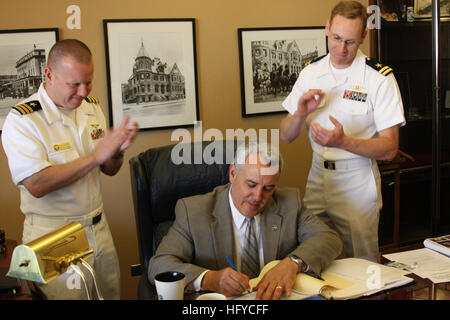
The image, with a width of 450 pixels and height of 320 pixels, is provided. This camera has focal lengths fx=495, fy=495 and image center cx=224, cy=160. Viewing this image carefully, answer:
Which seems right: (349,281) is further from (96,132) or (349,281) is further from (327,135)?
(96,132)

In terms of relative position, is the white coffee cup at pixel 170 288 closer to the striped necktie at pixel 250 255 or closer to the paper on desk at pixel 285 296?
the paper on desk at pixel 285 296

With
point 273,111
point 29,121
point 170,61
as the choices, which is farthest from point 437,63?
point 29,121

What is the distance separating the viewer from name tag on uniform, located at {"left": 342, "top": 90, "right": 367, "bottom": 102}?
2.35m

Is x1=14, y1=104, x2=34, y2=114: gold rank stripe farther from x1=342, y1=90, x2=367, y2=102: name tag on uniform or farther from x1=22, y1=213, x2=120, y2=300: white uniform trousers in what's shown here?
x1=342, y1=90, x2=367, y2=102: name tag on uniform

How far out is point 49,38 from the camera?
9.39 ft

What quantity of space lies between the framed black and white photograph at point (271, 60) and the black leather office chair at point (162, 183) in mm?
1362

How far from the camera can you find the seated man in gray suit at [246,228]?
6.13ft

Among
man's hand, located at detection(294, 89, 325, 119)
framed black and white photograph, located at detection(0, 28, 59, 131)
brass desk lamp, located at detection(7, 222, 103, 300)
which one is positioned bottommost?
brass desk lamp, located at detection(7, 222, 103, 300)

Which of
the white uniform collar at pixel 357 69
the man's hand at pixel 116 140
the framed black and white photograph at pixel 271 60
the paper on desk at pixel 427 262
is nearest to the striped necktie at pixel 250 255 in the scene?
the paper on desk at pixel 427 262

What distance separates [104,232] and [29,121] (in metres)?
0.58

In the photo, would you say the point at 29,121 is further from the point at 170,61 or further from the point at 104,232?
the point at 170,61

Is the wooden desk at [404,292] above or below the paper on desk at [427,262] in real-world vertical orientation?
below

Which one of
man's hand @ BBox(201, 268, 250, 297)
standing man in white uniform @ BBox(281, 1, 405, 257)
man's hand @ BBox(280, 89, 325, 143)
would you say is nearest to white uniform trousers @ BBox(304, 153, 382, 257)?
standing man in white uniform @ BBox(281, 1, 405, 257)

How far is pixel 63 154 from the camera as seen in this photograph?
6.68 feet
